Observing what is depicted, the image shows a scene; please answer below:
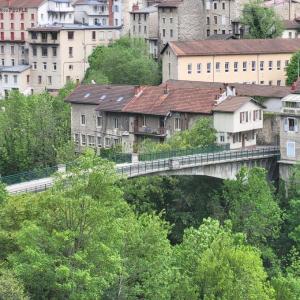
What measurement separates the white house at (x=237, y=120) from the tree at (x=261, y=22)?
3710 centimetres

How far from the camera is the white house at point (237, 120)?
289ft

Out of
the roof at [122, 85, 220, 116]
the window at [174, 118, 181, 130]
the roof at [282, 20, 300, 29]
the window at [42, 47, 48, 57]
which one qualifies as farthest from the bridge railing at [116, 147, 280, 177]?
the window at [42, 47, 48, 57]

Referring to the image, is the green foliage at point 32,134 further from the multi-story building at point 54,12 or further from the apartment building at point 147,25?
the multi-story building at point 54,12

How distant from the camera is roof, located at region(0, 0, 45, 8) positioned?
469 feet

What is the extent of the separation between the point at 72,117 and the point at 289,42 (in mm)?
27652

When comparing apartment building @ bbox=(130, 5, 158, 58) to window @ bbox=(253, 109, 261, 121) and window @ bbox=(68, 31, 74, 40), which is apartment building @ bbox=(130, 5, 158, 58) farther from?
window @ bbox=(253, 109, 261, 121)

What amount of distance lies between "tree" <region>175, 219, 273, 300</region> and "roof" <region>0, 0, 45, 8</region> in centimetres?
8183

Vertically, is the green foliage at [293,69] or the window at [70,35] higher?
the window at [70,35]

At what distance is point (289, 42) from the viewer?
120812 millimetres

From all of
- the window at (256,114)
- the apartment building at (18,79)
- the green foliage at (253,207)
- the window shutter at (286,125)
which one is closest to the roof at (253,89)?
the window at (256,114)

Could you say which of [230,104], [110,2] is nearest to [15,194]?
[230,104]

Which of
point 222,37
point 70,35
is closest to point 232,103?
point 222,37

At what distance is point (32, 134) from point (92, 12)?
161 feet

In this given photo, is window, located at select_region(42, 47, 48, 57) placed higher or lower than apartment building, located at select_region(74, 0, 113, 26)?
lower
